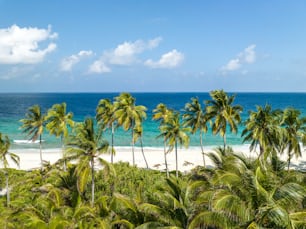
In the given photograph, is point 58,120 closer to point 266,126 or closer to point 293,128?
point 266,126

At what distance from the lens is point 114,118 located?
35062 mm

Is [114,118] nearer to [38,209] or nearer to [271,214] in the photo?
[38,209]

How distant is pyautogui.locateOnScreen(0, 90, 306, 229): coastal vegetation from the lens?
9.70m

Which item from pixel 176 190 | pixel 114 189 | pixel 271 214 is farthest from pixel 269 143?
pixel 271 214

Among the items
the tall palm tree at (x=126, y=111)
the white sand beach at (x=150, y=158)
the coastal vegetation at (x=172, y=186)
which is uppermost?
the tall palm tree at (x=126, y=111)

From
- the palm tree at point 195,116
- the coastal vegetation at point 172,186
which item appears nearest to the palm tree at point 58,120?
the coastal vegetation at point 172,186

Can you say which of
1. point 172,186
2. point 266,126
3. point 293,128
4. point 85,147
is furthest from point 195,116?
point 172,186

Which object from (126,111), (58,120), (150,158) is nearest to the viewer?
(58,120)

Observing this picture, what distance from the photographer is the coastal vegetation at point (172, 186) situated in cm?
970

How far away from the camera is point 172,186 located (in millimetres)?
12602

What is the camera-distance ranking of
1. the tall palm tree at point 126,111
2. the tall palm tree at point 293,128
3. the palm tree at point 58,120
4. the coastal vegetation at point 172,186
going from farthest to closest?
the tall palm tree at point 126,111, the palm tree at point 58,120, the tall palm tree at point 293,128, the coastal vegetation at point 172,186

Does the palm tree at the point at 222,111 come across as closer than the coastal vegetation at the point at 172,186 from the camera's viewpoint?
No

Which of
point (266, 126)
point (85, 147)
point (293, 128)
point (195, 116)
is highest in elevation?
point (195, 116)

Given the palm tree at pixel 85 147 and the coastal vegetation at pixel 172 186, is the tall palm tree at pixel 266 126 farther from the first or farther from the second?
the palm tree at pixel 85 147
